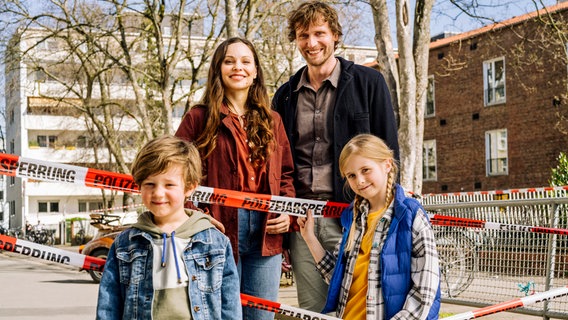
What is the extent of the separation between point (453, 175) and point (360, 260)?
30.2 metres

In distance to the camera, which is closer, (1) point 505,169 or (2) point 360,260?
(2) point 360,260

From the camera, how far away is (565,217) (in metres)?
6.39

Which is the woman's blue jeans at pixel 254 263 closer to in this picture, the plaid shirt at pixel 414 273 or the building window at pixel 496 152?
the plaid shirt at pixel 414 273

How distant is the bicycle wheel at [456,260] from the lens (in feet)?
22.5

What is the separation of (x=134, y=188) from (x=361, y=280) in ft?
4.05

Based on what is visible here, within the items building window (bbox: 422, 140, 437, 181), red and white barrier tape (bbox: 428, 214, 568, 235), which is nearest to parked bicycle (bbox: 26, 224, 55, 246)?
building window (bbox: 422, 140, 437, 181)

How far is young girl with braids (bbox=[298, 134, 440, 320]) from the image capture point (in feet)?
10.8

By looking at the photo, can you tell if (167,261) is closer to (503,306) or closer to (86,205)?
(503,306)

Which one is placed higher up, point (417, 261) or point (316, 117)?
point (316, 117)

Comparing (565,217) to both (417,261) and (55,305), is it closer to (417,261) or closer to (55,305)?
(417,261)

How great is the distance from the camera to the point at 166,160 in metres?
2.93

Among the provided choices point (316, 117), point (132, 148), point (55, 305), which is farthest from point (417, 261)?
point (132, 148)

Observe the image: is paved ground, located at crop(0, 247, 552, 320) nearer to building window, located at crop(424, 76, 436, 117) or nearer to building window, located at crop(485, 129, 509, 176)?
building window, located at crop(485, 129, 509, 176)

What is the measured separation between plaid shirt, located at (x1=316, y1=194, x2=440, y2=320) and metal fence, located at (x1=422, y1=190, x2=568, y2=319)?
10.9ft
